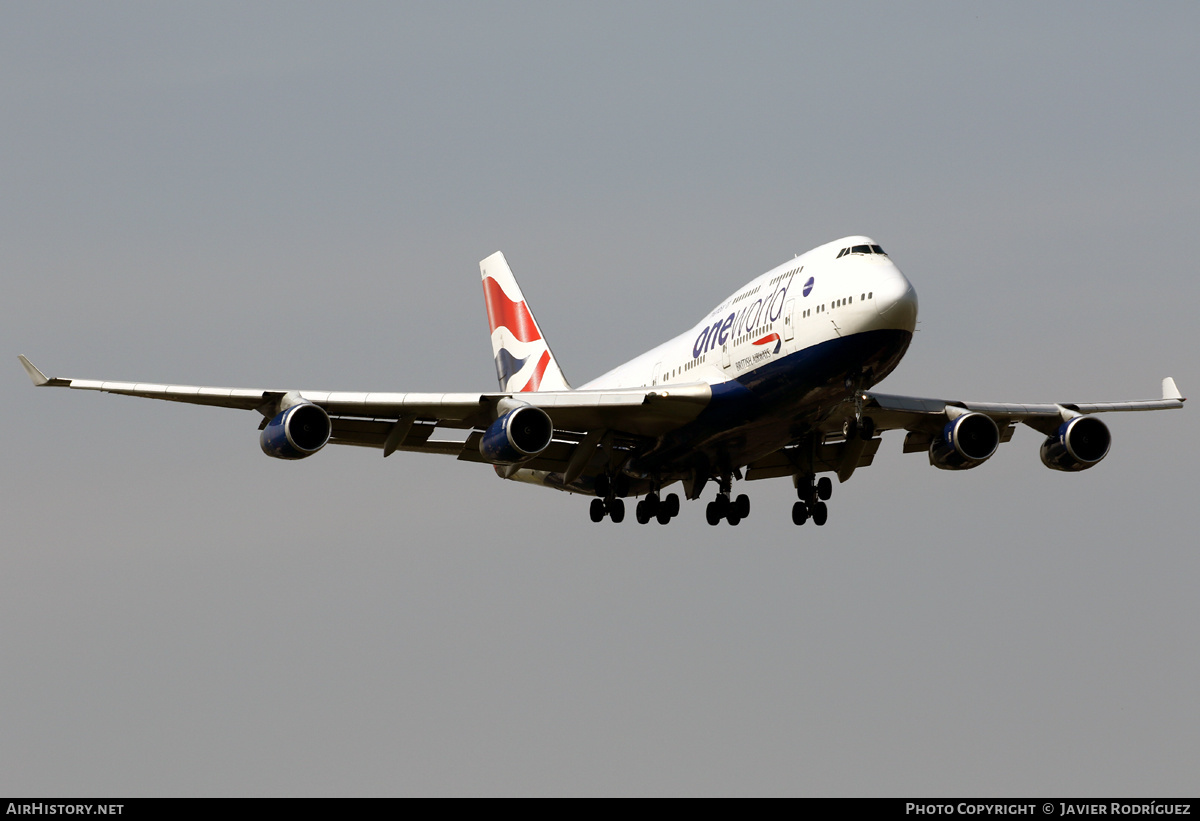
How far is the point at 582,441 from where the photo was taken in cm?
4666

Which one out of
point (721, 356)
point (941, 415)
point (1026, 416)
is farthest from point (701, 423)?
point (1026, 416)

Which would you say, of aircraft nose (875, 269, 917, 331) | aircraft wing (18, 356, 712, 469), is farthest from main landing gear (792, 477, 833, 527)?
aircraft nose (875, 269, 917, 331)

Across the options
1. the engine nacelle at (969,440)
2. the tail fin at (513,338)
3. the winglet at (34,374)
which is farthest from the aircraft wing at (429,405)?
the tail fin at (513,338)

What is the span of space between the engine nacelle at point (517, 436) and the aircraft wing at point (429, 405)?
129 cm

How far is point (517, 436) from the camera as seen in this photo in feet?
135

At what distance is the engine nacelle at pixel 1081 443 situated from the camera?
1887 inches

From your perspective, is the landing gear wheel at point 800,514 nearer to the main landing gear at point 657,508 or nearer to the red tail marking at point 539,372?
the main landing gear at point 657,508

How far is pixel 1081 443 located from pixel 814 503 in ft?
28.2

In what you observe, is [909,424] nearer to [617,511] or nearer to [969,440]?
[969,440]

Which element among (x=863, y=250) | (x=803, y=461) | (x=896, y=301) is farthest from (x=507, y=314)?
(x=896, y=301)
